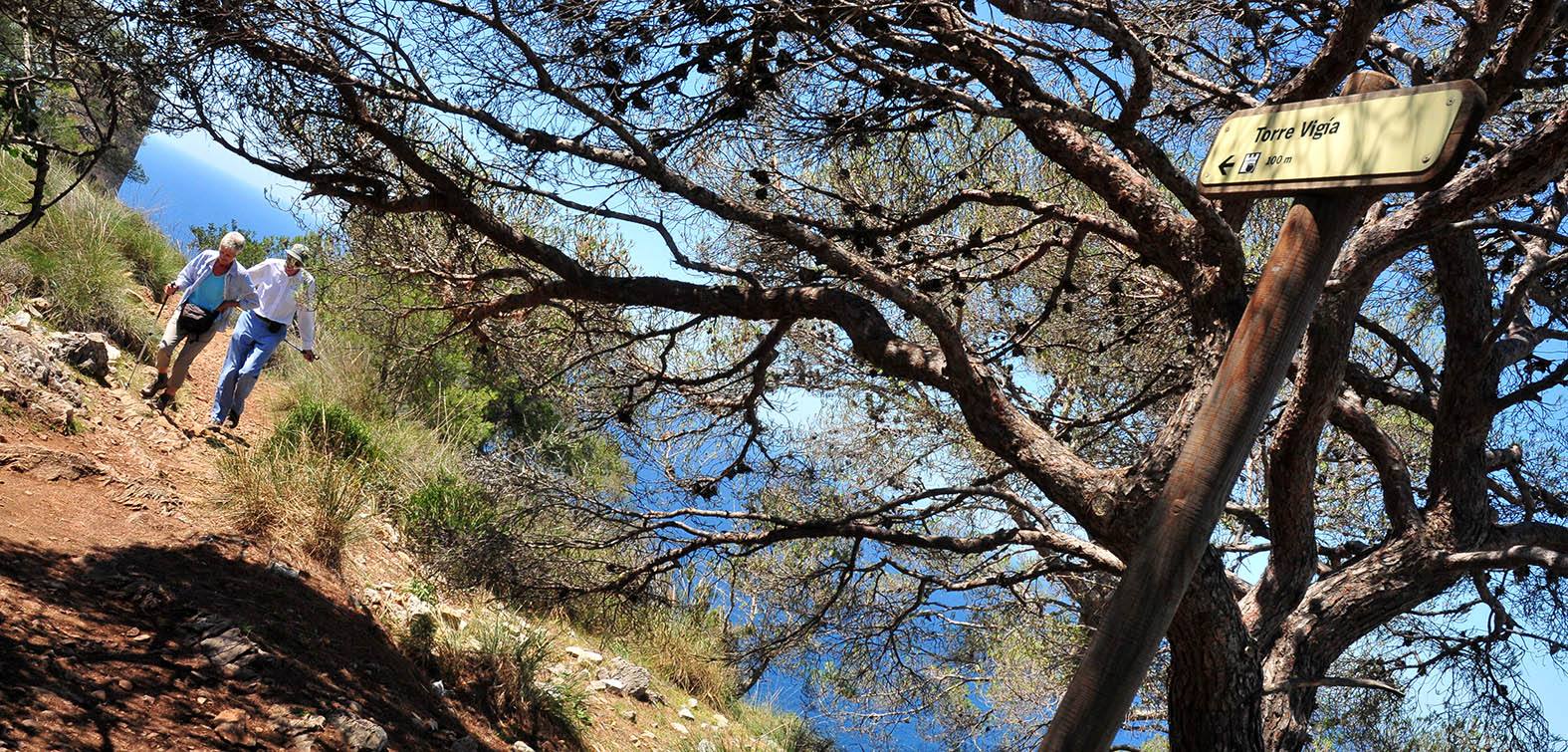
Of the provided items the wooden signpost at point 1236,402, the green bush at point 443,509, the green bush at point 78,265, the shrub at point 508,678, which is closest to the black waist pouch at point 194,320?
the green bush at point 78,265

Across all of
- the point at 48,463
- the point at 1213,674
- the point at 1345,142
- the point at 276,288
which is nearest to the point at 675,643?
the point at 276,288

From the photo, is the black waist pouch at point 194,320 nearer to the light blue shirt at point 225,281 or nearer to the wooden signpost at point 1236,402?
the light blue shirt at point 225,281

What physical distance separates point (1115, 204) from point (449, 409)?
906cm

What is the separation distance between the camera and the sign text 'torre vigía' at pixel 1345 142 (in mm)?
2439

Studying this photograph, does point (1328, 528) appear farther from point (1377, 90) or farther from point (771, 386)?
point (1377, 90)

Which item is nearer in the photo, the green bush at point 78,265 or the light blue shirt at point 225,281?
the light blue shirt at point 225,281

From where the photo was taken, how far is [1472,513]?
17.1 ft

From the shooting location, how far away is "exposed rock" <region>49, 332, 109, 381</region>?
845 cm

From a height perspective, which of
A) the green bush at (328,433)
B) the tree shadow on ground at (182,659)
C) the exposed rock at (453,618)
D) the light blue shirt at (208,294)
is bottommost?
the tree shadow on ground at (182,659)

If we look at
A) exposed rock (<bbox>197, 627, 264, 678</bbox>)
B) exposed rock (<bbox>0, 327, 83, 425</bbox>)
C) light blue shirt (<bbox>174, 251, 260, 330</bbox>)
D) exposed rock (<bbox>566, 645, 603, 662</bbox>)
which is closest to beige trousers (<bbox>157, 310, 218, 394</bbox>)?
light blue shirt (<bbox>174, 251, 260, 330</bbox>)

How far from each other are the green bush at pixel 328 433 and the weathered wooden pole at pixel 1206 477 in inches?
272

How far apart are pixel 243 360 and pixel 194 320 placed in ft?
1.51

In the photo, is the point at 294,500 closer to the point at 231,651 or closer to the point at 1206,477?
the point at 231,651

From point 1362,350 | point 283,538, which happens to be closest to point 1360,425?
point 1362,350
